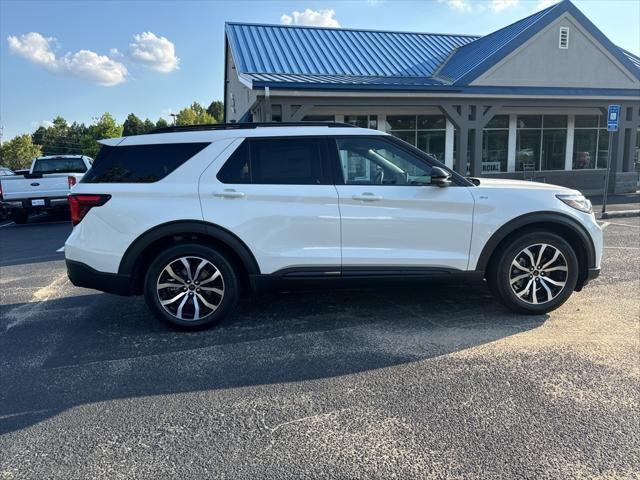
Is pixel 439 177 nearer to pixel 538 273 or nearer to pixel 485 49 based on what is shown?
pixel 538 273

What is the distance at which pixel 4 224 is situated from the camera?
14.8m

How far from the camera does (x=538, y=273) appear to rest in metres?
4.82

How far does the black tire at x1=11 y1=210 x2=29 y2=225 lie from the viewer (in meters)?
13.9

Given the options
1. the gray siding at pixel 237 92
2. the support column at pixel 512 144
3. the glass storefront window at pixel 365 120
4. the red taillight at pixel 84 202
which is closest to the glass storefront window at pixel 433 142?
the glass storefront window at pixel 365 120

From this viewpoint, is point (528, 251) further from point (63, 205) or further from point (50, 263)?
point (63, 205)

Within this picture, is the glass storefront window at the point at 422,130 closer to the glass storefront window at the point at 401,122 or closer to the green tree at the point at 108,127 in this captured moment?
the glass storefront window at the point at 401,122

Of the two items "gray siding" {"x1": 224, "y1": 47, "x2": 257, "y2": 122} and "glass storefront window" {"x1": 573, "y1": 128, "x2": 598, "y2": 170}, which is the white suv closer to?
"gray siding" {"x1": 224, "y1": 47, "x2": 257, "y2": 122}

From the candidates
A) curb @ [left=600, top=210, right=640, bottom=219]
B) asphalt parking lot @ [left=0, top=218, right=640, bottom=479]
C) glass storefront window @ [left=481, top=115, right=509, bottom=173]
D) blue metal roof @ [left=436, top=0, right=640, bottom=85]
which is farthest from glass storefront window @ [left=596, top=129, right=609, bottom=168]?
asphalt parking lot @ [left=0, top=218, right=640, bottom=479]

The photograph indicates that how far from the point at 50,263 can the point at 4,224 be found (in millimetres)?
8169

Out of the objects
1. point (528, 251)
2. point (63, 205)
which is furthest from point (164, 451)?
point (63, 205)

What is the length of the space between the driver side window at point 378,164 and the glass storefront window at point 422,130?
1503 cm

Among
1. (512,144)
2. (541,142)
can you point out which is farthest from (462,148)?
(541,142)

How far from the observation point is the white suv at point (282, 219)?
14.8ft

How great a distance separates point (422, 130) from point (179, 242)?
16639mm
